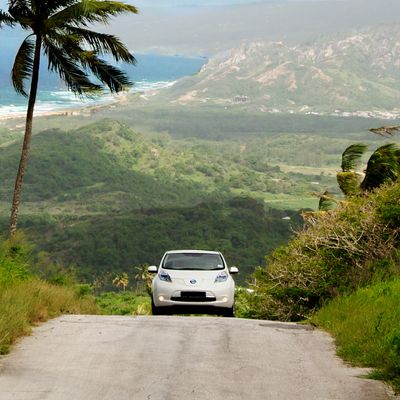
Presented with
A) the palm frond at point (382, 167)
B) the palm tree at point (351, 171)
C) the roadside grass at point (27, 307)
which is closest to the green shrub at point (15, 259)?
the roadside grass at point (27, 307)

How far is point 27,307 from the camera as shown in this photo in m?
11.2

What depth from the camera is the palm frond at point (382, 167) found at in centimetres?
2300

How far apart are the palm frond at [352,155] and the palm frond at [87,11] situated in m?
12.6

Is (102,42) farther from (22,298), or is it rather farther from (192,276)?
(22,298)

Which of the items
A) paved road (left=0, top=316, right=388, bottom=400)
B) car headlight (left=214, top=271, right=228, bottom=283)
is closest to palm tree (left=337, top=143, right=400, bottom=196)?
car headlight (left=214, top=271, right=228, bottom=283)

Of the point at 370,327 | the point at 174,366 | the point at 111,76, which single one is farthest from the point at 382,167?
the point at 174,366

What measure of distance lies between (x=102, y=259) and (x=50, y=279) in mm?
120630

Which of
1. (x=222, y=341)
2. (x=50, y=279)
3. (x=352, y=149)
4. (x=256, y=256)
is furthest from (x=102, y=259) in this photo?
(x=222, y=341)

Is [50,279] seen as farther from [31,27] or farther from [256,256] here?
[256,256]

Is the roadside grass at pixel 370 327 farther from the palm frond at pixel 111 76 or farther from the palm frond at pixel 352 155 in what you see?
the palm frond at pixel 352 155

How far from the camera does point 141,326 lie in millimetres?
11391

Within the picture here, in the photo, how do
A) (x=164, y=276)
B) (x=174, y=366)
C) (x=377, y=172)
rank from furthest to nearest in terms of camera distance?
(x=377, y=172)
(x=164, y=276)
(x=174, y=366)

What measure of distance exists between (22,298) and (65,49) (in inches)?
396

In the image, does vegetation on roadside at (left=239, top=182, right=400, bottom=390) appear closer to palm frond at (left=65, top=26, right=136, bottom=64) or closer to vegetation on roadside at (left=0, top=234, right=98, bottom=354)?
vegetation on roadside at (left=0, top=234, right=98, bottom=354)
